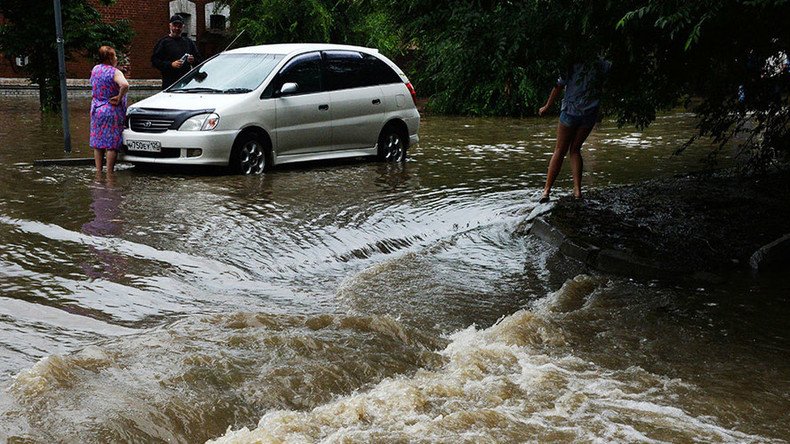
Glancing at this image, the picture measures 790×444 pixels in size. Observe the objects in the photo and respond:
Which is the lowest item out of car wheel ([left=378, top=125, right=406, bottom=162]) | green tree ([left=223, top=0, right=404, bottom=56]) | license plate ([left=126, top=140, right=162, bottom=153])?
car wheel ([left=378, top=125, right=406, bottom=162])

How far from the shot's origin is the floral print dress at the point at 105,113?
43.3ft

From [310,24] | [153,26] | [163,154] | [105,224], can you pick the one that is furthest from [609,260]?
[153,26]

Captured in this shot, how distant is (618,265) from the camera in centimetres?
877

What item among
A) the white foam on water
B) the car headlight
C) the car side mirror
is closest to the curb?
the white foam on water

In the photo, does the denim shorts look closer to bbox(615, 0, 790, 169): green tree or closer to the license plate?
bbox(615, 0, 790, 169): green tree

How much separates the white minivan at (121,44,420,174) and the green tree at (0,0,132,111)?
34.1 ft

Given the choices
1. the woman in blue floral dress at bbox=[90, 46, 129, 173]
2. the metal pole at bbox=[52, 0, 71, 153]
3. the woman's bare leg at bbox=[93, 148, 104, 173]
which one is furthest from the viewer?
the metal pole at bbox=[52, 0, 71, 153]

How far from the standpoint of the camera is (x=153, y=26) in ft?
116

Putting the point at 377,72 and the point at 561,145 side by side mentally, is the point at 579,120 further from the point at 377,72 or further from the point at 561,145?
the point at 377,72

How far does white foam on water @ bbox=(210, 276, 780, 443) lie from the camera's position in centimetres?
502

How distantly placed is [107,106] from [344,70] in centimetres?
335

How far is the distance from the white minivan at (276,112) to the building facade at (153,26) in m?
19.7

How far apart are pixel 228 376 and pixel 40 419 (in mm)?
1038

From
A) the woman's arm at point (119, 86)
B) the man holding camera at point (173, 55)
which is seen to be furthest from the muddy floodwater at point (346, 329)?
the man holding camera at point (173, 55)
